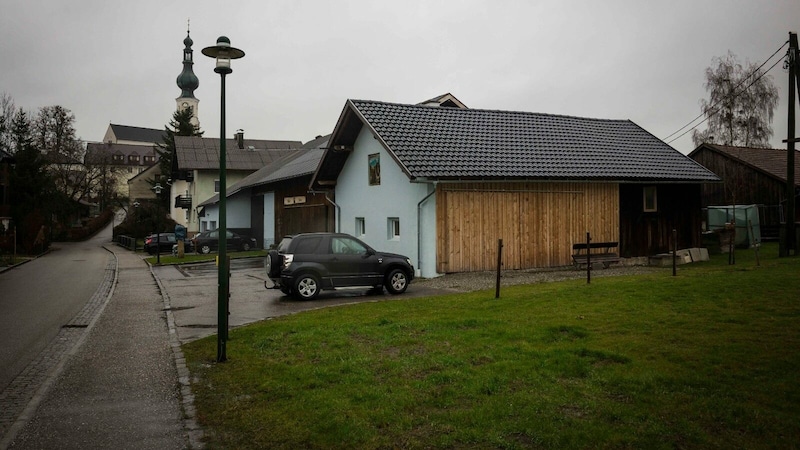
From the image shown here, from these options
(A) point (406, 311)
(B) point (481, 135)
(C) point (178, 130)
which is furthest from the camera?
(C) point (178, 130)

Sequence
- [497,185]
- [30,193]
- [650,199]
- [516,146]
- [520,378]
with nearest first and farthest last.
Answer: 1. [520,378]
2. [497,185]
3. [516,146]
4. [650,199]
5. [30,193]

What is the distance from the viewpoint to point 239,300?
15867 mm

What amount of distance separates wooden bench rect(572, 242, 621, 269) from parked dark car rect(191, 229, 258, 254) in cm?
→ 2395

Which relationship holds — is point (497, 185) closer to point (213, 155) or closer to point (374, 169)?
point (374, 169)

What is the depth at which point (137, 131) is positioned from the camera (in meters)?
144

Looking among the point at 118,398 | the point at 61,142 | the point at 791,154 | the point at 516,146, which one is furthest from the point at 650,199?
→ the point at 61,142

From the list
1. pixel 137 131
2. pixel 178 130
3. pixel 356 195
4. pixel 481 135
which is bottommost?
pixel 356 195

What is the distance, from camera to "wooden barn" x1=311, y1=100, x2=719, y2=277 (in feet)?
63.3

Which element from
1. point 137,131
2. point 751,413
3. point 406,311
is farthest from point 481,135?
point 137,131

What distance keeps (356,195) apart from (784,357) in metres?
18.4

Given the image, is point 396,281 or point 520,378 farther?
point 396,281

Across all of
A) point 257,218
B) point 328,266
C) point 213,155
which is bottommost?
point 328,266

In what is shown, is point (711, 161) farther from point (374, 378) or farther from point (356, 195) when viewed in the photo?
point (374, 378)

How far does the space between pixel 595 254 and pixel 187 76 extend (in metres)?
101
